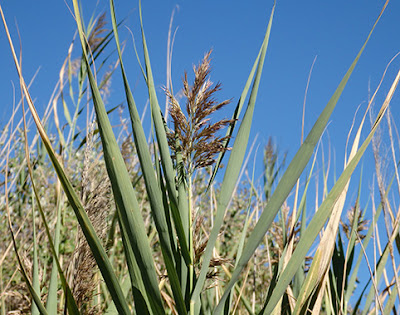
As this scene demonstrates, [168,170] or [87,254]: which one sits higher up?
[168,170]

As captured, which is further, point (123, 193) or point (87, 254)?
point (87, 254)

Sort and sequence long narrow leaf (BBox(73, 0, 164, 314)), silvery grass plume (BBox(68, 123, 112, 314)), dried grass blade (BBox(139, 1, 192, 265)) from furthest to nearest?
silvery grass plume (BBox(68, 123, 112, 314))
dried grass blade (BBox(139, 1, 192, 265))
long narrow leaf (BBox(73, 0, 164, 314))

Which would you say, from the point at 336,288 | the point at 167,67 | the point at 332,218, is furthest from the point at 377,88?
the point at 336,288

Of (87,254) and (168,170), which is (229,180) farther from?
(87,254)

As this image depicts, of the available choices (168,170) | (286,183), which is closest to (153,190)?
(168,170)

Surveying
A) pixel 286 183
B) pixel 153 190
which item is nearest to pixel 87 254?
pixel 153 190

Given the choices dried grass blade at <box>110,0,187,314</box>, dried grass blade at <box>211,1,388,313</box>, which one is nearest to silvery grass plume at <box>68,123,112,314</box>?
dried grass blade at <box>110,0,187,314</box>

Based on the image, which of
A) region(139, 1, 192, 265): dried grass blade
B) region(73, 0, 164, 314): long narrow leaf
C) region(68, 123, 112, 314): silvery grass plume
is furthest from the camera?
region(68, 123, 112, 314): silvery grass plume

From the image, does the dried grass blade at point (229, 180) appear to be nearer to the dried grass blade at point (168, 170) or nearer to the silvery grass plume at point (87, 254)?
the dried grass blade at point (168, 170)

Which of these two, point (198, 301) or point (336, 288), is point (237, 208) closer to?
point (336, 288)

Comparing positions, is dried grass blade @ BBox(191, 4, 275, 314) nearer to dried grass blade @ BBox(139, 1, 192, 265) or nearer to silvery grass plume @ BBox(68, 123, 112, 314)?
dried grass blade @ BBox(139, 1, 192, 265)

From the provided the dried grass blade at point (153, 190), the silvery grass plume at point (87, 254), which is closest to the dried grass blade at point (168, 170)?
the dried grass blade at point (153, 190)

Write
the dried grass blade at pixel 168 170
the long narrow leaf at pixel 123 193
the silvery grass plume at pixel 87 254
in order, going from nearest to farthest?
the long narrow leaf at pixel 123 193 → the dried grass blade at pixel 168 170 → the silvery grass plume at pixel 87 254

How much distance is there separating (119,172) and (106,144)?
1.9 inches
